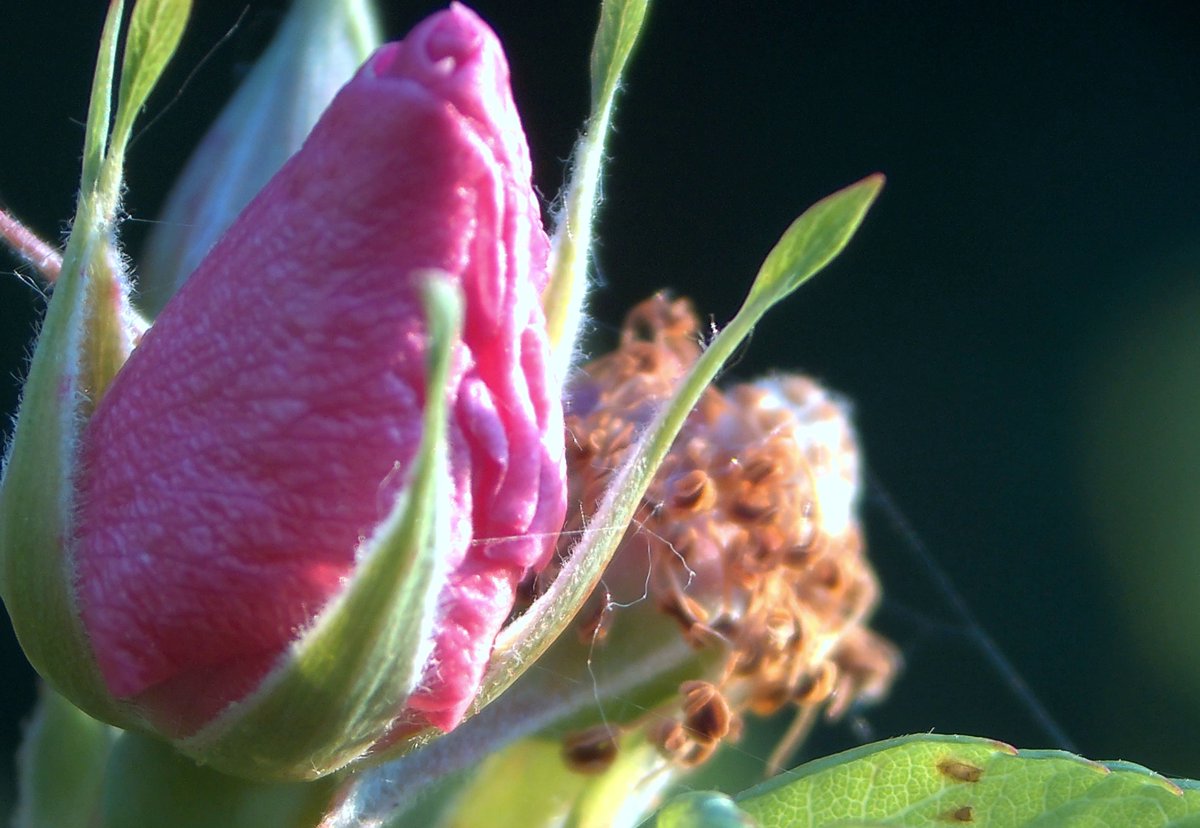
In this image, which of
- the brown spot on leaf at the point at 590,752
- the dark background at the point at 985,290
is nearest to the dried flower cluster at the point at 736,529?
the brown spot on leaf at the point at 590,752

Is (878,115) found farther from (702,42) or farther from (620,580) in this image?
(620,580)

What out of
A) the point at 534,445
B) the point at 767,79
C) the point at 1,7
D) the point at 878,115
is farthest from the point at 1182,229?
the point at 534,445

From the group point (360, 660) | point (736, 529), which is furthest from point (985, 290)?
point (360, 660)

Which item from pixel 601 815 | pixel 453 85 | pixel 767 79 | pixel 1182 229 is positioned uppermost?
pixel 453 85

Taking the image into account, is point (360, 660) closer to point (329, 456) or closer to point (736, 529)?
point (329, 456)

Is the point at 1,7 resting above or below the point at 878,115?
above

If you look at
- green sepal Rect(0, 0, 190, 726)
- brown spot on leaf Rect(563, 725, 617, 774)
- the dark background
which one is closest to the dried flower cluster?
brown spot on leaf Rect(563, 725, 617, 774)
